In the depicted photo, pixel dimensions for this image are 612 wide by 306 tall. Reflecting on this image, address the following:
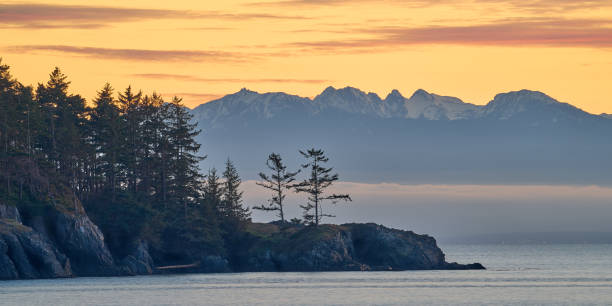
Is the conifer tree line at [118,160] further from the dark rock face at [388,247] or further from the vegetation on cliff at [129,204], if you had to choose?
the dark rock face at [388,247]

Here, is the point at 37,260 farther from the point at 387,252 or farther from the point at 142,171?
the point at 387,252

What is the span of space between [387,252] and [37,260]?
170ft

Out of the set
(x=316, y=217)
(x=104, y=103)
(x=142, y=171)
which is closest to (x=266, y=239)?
(x=316, y=217)

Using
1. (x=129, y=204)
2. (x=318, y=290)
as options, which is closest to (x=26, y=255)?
(x=129, y=204)

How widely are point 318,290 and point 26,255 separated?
124 feet

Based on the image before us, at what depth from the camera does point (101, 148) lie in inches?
5861

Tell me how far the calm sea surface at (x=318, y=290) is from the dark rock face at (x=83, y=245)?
318 cm

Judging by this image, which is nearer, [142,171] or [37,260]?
[37,260]

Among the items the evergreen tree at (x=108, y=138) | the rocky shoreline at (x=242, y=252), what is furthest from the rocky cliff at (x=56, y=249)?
the evergreen tree at (x=108, y=138)

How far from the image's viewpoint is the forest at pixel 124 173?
135 m

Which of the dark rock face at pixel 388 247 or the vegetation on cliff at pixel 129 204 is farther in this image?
the dark rock face at pixel 388 247

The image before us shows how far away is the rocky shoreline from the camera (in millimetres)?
123000

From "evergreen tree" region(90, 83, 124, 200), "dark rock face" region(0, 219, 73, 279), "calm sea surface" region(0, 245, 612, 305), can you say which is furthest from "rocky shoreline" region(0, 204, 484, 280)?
"evergreen tree" region(90, 83, 124, 200)

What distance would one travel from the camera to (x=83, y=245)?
422 ft
